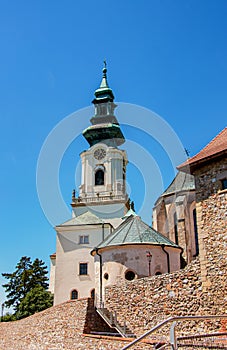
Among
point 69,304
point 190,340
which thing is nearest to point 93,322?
point 69,304

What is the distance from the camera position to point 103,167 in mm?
47375

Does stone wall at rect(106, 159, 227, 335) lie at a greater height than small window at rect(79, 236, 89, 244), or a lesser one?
lesser

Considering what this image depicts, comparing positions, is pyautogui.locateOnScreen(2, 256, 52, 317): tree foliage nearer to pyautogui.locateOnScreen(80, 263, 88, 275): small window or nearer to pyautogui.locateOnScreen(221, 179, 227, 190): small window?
pyautogui.locateOnScreen(80, 263, 88, 275): small window

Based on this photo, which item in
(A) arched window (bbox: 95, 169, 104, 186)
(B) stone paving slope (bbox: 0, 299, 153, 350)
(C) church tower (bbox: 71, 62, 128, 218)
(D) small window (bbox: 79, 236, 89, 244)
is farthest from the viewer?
(A) arched window (bbox: 95, 169, 104, 186)

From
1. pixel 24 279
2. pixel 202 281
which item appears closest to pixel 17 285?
pixel 24 279

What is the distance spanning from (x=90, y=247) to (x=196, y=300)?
21.3 metres

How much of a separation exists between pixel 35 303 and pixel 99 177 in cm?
1681

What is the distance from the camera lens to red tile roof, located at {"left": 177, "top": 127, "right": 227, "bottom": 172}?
48.6 ft

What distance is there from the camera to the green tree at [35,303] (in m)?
36.4

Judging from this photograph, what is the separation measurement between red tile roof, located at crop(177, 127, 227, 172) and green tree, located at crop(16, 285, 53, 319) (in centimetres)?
2575

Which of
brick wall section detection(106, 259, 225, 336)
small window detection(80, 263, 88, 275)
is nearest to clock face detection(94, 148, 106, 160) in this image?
small window detection(80, 263, 88, 275)

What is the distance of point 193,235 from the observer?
29828 mm

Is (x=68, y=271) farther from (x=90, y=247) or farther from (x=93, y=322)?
(x=93, y=322)

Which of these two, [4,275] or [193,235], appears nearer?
[193,235]
